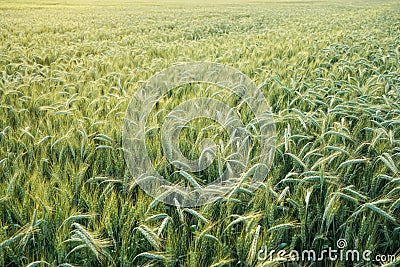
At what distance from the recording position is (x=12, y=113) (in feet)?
9.70

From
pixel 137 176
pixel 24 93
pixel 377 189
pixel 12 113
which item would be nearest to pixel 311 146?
pixel 377 189

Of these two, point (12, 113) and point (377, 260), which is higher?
point (12, 113)

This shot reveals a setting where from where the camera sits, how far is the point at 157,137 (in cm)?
236

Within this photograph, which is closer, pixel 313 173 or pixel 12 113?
pixel 313 173

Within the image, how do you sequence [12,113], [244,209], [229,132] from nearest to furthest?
[244,209] < [229,132] < [12,113]

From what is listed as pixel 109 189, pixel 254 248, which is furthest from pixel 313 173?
pixel 109 189

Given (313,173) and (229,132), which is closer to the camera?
(313,173)

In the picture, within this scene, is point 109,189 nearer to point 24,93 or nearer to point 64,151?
point 64,151

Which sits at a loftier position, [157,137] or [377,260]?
[157,137]

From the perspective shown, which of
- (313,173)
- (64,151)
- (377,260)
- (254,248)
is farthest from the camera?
(64,151)

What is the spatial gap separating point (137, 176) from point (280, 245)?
0.85 m

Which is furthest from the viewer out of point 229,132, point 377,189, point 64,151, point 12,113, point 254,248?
point 12,113

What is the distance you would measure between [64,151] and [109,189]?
0.61m

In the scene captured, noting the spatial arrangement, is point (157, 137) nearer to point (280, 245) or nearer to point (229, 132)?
point (229, 132)
